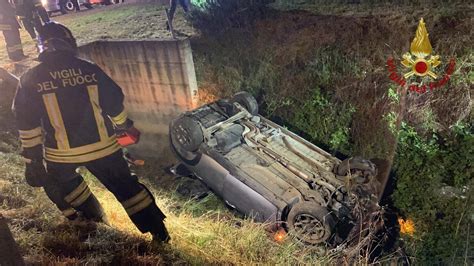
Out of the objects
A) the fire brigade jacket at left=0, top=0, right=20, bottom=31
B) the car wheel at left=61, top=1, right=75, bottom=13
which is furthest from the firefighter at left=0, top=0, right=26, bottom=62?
the car wheel at left=61, top=1, right=75, bottom=13

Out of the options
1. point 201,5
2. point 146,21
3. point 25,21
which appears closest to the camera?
point 25,21

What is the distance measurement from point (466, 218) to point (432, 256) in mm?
770

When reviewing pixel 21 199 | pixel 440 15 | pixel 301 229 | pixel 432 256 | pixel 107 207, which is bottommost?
pixel 432 256

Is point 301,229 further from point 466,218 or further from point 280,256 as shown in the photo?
point 466,218

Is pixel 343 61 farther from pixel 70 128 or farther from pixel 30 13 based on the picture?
pixel 30 13

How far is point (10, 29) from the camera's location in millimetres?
7477

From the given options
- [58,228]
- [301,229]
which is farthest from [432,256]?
[58,228]

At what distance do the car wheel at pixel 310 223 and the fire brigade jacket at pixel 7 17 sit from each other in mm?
7310

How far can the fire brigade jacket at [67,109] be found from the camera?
2877 millimetres

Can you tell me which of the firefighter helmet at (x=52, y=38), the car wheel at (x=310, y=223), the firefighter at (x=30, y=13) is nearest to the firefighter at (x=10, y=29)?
the firefighter at (x=30, y=13)

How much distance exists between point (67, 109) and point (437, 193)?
5.33m

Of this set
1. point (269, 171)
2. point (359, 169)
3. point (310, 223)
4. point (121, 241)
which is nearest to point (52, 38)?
point (121, 241)

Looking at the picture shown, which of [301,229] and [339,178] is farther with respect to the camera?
[339,178]

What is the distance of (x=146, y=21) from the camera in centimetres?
1048
